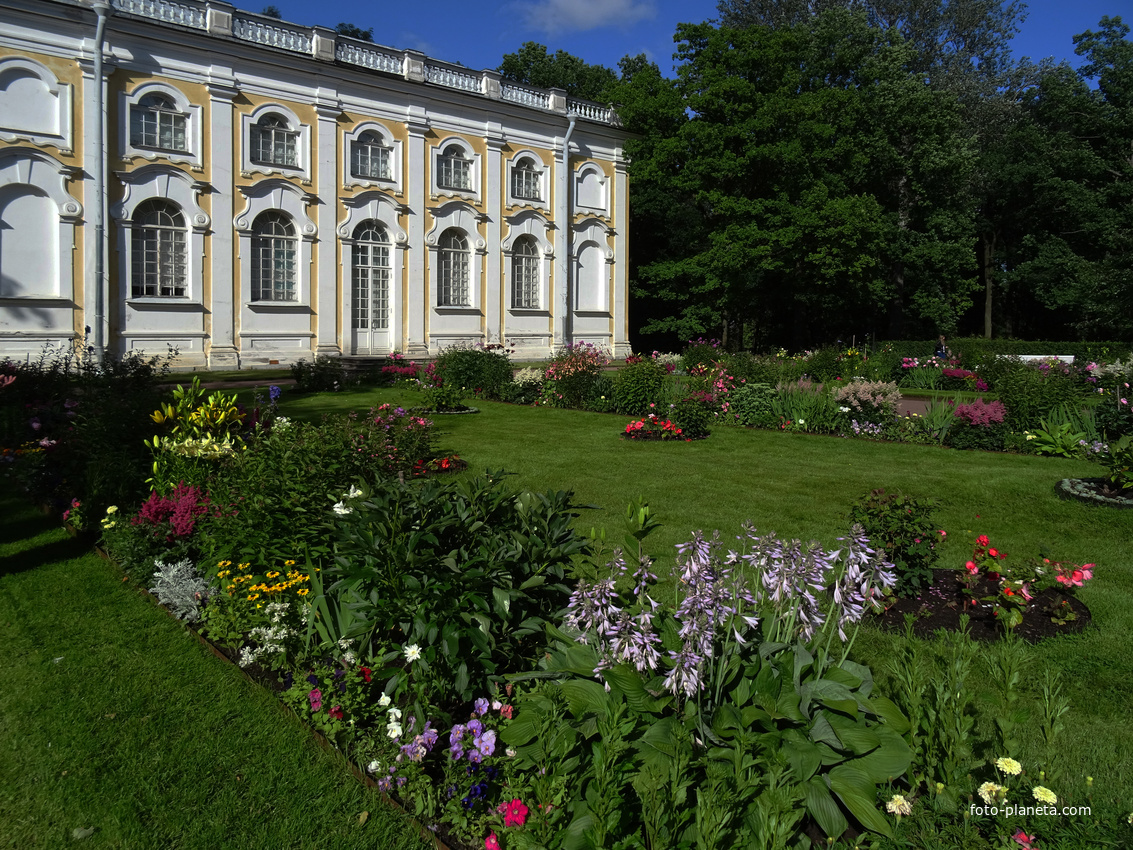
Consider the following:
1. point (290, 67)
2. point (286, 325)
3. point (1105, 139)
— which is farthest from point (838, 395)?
point (1105, 139)

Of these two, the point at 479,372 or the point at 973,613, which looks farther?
the point at 479,372

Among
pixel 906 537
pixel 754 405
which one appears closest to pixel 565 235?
pixel 754 405

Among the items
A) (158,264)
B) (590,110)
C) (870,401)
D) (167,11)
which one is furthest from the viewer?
(590,110)

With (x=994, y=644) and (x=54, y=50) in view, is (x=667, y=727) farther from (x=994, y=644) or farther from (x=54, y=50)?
(x=54, y=50)

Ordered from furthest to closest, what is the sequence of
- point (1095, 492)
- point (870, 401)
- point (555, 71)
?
point (555, 71) < point (870, 401) < point (1095, 492)

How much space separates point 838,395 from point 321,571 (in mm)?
9147

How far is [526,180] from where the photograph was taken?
85.5 feet

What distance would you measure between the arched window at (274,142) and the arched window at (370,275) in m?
2.47

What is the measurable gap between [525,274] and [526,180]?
292 centimetres

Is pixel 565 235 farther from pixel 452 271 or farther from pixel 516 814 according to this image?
pixel 516 814

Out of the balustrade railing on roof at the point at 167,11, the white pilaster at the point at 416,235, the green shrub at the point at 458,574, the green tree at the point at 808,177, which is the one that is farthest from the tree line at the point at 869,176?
the green shrub at the point at 458,574

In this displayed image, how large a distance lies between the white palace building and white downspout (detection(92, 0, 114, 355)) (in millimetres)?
42

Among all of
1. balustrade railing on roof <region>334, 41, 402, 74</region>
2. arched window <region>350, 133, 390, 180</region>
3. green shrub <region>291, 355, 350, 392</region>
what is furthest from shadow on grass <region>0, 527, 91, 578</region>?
balustrade railing on roof <region>334, 41, 402, 74</region>

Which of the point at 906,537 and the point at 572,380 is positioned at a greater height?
the point at 572,380
